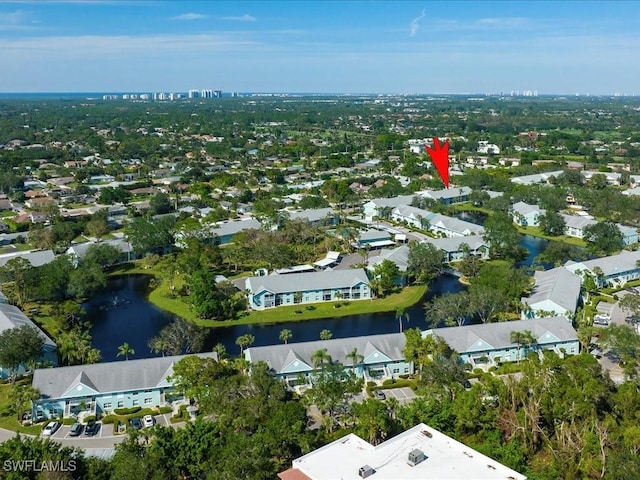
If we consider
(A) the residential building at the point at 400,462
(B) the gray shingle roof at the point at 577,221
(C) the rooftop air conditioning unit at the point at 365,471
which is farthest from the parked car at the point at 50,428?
(B) the gray shingle roof at the point at 577,221

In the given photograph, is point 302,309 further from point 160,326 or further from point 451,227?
point 451,227

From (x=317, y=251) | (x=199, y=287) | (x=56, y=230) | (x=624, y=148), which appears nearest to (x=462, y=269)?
A: (x=317, y=251)

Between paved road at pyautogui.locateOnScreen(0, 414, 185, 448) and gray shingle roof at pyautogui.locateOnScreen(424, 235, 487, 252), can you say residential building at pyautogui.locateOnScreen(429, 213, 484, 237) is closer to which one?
gray shingle roof at pyautogui.locateOnScreen(424, 235, 487, 252)

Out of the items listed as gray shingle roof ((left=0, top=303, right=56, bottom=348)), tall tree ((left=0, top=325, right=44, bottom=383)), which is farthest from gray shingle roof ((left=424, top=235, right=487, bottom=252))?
tall tree ((left=0, top=325, right=44, bottom=383))

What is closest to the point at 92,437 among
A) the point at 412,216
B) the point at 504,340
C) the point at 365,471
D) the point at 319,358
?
the point at 319,358

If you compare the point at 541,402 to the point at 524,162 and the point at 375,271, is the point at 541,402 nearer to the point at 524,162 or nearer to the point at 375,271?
the point at 375,271
